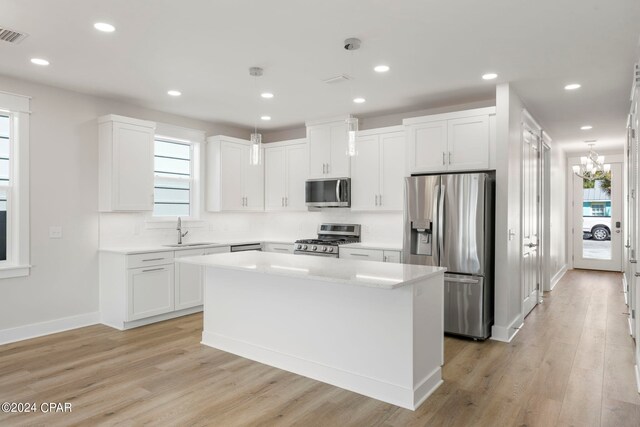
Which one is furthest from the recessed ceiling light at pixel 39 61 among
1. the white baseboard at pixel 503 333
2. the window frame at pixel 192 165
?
the white baseboard at pixel 503 333

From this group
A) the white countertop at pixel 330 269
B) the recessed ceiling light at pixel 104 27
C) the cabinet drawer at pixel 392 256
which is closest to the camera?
the white countertop at pixel 330 269

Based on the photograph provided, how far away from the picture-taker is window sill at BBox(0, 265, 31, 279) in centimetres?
409

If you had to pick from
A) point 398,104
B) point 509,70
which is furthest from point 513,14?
point 398,104

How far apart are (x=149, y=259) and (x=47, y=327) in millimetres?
1228

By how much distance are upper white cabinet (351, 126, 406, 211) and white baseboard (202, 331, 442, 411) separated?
8.26 feet

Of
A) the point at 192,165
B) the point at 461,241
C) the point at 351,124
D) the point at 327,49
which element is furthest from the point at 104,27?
the point at 461,241

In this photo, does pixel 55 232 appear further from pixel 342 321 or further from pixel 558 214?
pixel 558 214

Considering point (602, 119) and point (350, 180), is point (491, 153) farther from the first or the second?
point (602, 119)

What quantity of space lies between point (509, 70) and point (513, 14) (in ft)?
3.85

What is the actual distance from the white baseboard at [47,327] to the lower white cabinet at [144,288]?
16cm

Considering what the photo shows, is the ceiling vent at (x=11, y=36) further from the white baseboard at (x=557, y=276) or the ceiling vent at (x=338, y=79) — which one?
the white baseboard at (x=557, y=276)

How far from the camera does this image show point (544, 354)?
384 centimetres

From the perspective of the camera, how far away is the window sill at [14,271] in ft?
13.4

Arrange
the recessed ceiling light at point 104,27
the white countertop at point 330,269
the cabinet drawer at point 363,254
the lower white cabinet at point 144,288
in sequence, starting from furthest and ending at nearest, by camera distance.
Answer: the cabinet drawer at point 363,254
the lower white cabinet at point 144,288
the recessed ceiling light at point 104,27
the white countertop at point 330,269
